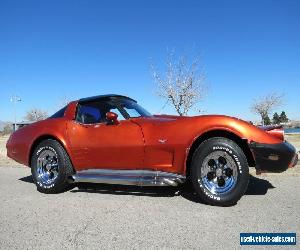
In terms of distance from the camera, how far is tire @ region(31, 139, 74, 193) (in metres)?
5.41

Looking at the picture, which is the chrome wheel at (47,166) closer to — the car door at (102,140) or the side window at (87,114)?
the car door at (102,140)

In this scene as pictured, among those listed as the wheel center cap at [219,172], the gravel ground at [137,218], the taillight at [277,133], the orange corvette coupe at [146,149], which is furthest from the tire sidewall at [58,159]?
the taillight at [277,133]

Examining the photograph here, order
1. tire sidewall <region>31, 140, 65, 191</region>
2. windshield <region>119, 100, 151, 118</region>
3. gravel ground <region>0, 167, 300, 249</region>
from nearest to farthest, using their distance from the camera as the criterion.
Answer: gravel ground <region>0, 167, 300, 249</region> < windshield <region>119, 100, 151, 118</region> < tire sidewall <region>31, 140, 65, 191</region>

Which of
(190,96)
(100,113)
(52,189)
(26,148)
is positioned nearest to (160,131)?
(100,113)

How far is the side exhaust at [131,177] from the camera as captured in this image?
4477 mm

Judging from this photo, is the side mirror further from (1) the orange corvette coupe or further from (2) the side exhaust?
(2) the side exhaust

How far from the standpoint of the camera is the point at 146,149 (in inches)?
185

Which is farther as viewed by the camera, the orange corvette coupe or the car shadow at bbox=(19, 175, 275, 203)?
the car shadow at bbox=(19, 175, 275, 203)

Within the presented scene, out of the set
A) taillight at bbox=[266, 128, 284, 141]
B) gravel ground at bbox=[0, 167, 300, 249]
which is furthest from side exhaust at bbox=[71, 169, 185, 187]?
taillight at bbox=[266, 128, 284, 141]

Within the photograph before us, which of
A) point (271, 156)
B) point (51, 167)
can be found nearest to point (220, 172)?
point (271, 156)

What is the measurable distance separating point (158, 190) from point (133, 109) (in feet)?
4.37

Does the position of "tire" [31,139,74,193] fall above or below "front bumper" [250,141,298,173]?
below

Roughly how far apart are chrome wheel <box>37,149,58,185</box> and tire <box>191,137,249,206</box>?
2.47 m

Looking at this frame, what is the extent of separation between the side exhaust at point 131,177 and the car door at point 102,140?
10 cm
